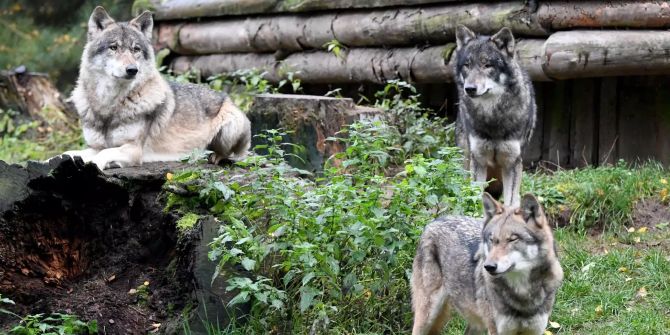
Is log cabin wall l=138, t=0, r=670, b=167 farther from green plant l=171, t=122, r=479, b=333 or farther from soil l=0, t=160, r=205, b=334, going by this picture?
soil l=0, t=160, r=205, b=334

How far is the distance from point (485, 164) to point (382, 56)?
3413 millimetres

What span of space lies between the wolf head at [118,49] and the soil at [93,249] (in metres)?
1.50

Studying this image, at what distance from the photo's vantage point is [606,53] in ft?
28.8

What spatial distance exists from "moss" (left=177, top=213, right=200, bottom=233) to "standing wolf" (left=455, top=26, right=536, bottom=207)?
8.68 feet

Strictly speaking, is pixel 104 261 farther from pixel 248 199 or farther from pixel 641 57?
pixel 641 57

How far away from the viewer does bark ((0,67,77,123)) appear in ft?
44.5

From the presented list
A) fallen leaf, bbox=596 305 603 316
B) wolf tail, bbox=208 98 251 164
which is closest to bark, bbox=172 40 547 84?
wolf tail, bbox=208 98 251 164

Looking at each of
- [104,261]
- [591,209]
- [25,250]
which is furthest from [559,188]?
[25,250]

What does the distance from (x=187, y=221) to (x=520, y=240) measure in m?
2.39

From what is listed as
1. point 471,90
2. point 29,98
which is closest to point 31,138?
point 29,98

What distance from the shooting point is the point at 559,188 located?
27.4ft

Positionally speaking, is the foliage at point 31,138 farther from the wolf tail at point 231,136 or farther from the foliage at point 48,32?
the foliage at point 48,32

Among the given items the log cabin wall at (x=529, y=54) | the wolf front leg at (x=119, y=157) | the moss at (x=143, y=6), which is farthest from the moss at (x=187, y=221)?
the moss at (x=143, y=6)

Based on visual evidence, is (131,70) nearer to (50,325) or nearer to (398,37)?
(50,325)
